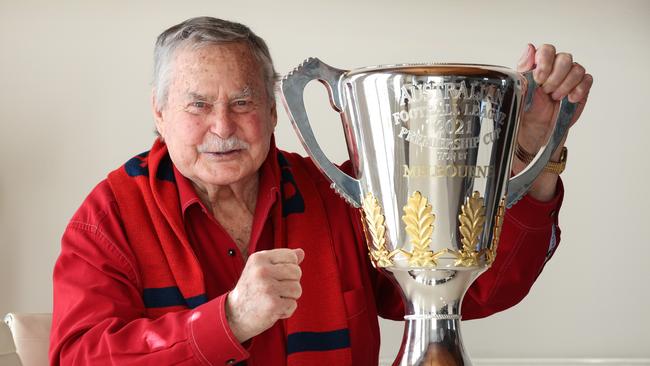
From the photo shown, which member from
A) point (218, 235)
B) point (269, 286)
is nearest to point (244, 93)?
point (218, 235)

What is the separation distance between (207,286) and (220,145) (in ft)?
0.75

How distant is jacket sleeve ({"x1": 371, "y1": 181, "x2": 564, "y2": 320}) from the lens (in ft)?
4.77

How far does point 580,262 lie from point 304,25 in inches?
44.9

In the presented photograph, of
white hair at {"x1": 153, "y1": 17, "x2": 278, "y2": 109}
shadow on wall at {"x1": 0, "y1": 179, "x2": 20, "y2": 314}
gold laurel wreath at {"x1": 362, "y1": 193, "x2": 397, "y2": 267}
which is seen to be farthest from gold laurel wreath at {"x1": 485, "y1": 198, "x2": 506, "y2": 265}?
shadow on wall at {"x1": 0, "y1": 179, "x2": 20, "y2": 314}

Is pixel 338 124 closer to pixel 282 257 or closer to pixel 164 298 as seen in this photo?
pixel 164 298

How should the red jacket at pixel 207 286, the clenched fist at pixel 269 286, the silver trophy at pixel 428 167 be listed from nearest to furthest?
the silver trophy at pixel 428 167
the clenched fist at pixel 269 286
the red jacket at pixel 207 286

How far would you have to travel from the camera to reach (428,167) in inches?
44.5

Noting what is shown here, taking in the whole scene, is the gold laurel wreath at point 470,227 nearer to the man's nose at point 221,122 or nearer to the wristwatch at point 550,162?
the wristwatch at point 550,162

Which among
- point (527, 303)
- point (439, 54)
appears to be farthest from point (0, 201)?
point (527, 303)

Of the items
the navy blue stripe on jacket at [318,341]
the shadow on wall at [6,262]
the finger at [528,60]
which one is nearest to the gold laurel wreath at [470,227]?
the finger at [528,60]

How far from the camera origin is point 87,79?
9.46ft

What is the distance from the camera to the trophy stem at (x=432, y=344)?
115 cm

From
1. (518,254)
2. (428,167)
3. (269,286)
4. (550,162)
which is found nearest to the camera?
(428,167)

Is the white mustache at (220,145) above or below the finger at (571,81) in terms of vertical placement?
below
